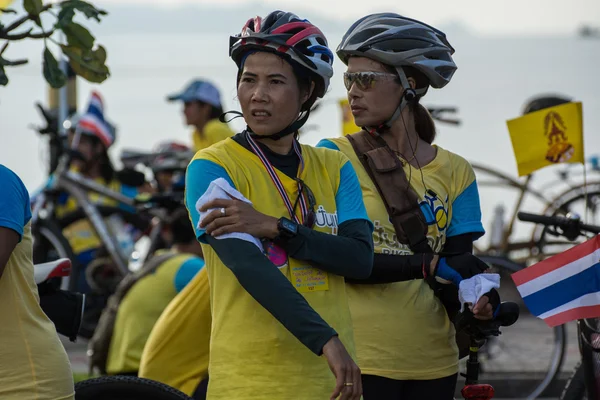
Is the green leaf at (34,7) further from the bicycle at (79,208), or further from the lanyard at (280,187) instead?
the bicycle at (79,208)

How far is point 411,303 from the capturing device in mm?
4699

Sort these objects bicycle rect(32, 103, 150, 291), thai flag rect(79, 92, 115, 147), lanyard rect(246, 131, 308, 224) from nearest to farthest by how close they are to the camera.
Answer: lanyard rect(246, 131, 308, 224)
bicycle rect(32, 103, 150, 291)
thai flag rect(79, 92, 115, 147)

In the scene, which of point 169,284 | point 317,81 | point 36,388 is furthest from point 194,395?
point 317,81

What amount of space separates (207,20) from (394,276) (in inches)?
598

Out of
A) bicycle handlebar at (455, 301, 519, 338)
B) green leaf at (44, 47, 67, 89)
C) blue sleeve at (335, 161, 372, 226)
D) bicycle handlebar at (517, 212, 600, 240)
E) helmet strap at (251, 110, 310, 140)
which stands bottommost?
bicycle handlebar at (455, 301, 519, 338)

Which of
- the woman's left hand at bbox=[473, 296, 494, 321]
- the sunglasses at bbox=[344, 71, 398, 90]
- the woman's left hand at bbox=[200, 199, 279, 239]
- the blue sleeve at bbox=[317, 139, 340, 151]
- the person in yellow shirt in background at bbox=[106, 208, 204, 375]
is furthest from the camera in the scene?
the person in yellow shirt in background at bbox=[106, 208, 204, 375]

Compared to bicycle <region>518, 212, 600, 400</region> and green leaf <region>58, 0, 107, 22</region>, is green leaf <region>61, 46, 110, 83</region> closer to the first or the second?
green leaf <region>58, 0, 107, 22</region>

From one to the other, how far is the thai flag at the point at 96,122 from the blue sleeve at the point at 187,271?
5.59 metres

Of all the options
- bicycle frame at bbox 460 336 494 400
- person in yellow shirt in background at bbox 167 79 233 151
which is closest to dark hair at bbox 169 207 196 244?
bicycle frame at bbox 460 336 494 400

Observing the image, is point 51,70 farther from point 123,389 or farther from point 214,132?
point 214,132

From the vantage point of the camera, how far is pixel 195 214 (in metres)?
3.72

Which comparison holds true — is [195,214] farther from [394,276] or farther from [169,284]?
[169,284]

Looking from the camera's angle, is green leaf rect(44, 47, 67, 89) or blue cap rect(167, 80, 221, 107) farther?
blue cap rect(167, 80, 221, 107)

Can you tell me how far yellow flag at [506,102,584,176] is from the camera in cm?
614
